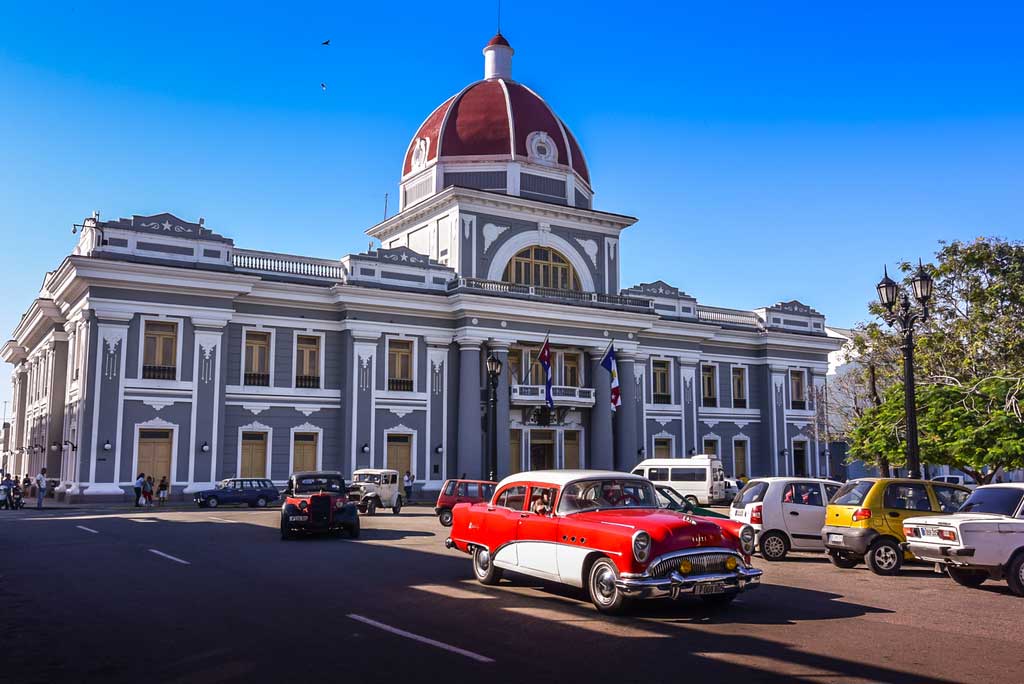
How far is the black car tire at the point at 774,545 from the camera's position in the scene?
1761 centimetres

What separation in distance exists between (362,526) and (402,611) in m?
14.7

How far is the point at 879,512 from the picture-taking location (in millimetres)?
15250

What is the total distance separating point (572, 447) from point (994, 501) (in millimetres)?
32379

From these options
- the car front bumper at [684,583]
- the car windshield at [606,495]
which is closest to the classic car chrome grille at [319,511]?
the car windshield at [606,495]

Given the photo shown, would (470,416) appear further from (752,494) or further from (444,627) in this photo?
(444,627)

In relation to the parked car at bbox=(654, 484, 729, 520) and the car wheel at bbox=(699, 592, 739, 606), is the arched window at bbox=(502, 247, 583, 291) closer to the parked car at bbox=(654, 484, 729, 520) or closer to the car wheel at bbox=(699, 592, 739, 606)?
the parked car at bbox=(654, 484, 729, 520)

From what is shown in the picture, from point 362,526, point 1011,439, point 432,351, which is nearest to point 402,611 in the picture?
point 362,526

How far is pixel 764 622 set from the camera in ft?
33.4

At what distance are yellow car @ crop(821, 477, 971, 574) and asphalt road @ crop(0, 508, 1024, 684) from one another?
21.6 inches

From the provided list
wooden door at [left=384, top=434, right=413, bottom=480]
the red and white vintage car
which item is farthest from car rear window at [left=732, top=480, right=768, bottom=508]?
wooden door at [left=384, top=434, right=413, bottom=480]

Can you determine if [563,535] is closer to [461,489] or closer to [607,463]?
[461,489]

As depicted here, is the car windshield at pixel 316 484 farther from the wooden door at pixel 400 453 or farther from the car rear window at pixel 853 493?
the car rear window at pixel 853 493

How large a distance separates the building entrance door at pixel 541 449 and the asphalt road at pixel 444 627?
27.8 meters

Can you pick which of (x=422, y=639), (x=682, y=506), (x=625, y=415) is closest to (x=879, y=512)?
(x=682, y=506)
